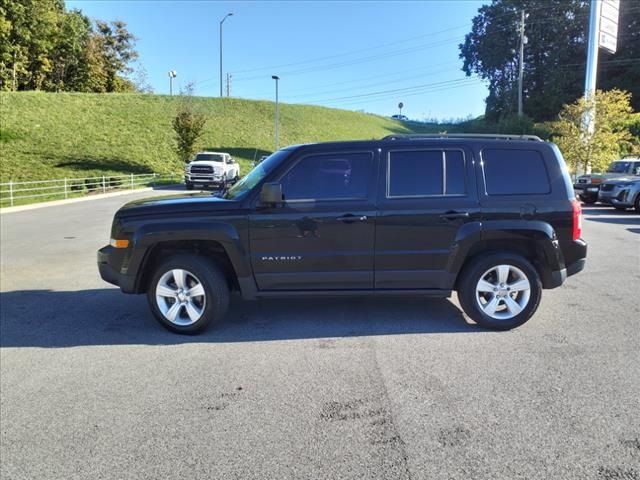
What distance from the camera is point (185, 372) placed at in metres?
4.18

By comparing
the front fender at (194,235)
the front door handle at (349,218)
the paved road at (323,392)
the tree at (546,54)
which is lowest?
the paved road at (323,392)

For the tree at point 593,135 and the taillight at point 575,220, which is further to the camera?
the tree at point 593,135

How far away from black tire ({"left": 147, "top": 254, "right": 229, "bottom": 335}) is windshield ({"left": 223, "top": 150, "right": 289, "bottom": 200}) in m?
0.75

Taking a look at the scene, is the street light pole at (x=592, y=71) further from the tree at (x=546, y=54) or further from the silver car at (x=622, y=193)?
the tree at (x=546, y=54)

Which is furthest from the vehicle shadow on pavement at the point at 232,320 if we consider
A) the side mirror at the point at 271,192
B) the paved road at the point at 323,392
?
the side mirror at the point at 271,192

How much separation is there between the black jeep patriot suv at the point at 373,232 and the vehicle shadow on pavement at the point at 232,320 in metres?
0.35

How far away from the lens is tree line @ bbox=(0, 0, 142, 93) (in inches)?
2099

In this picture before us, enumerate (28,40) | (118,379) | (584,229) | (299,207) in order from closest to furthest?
1. (118,379)
2. (299,207)
3. (584,229)
4. (28,40)

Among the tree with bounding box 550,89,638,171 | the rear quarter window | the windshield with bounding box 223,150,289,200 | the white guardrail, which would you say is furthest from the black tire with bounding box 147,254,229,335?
the tree with bounding box 550,89,638,171

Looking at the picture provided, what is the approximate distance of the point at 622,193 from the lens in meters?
16.6

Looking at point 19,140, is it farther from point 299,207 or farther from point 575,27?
point 575,27

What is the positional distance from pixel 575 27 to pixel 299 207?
212 feet

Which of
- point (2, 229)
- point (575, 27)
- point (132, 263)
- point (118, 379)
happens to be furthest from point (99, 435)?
point (575, 27)

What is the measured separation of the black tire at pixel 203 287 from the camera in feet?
16.3
